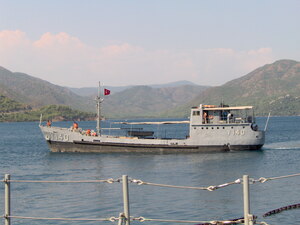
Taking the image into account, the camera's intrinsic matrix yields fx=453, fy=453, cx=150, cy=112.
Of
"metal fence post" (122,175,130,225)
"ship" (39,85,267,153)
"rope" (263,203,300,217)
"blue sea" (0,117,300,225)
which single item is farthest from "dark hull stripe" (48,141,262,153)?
"metal fence post" (122,175,130,225)

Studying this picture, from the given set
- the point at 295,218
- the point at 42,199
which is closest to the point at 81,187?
the point at 42,199

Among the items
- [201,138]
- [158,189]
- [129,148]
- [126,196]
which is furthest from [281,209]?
[129,148]

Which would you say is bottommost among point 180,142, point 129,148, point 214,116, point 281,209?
point 281,209

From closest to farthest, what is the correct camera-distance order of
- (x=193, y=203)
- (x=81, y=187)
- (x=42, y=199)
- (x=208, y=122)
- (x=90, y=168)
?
(x=193, y=203), (x=42, y=199), (x=81, y=187), (x=90, y=168), (x=208, y=122)

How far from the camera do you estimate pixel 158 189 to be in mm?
33281

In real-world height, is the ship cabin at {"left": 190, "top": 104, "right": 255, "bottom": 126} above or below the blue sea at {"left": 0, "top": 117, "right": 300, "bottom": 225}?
above

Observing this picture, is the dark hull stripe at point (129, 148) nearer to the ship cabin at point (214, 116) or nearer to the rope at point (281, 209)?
the ship cabin at point (214, 116)

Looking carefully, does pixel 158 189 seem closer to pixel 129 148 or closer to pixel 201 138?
pixel 201 138

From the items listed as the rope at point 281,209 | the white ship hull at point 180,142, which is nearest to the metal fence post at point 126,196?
the rope at point 281,209

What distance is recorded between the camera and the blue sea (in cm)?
2677

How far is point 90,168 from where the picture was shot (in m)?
48.8

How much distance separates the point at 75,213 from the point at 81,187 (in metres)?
8.87

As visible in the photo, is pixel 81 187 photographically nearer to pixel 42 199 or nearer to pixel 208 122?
pixel 42 199

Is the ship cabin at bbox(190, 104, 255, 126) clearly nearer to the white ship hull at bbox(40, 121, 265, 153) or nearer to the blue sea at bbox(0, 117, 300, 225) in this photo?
the white ship hull at bbox(40, 121, 265, 153)
